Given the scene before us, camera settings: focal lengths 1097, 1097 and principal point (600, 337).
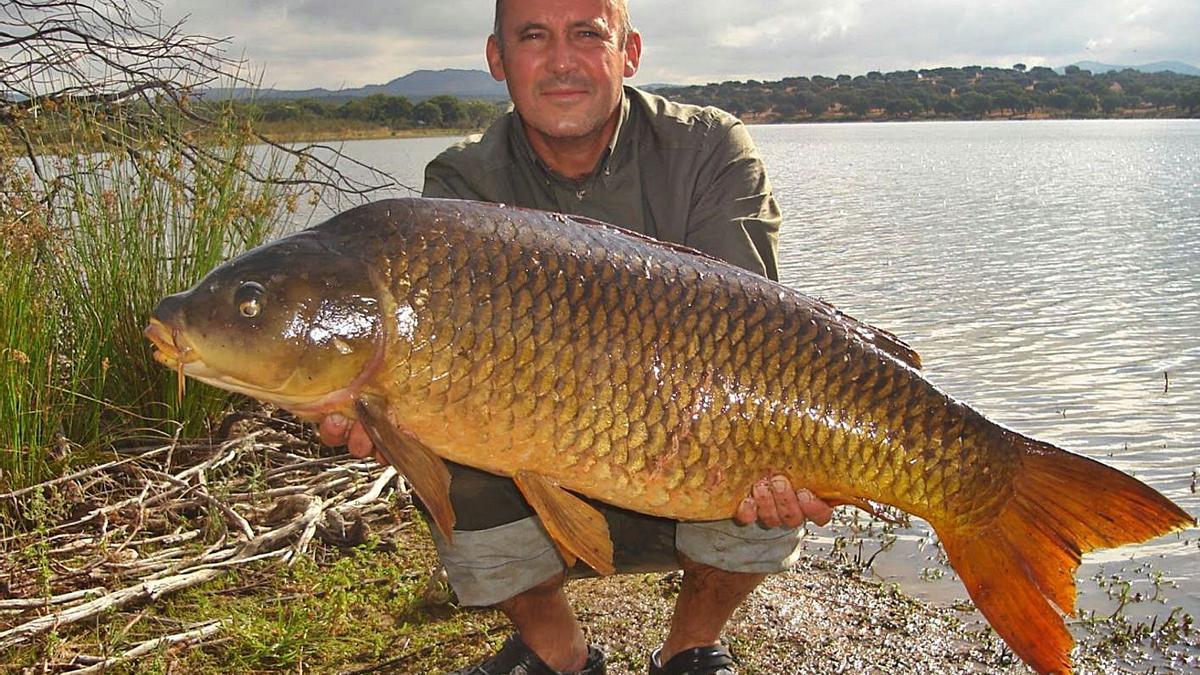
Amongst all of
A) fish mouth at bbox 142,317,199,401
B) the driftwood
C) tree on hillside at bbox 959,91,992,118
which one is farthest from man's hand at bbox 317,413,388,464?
tree on hillside at bbox 959,91,992,118

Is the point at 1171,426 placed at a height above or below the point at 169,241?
below

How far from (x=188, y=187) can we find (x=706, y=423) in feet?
9.23

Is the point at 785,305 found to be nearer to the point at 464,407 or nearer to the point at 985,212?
the point at 464,407

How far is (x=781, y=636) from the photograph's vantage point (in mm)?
2629

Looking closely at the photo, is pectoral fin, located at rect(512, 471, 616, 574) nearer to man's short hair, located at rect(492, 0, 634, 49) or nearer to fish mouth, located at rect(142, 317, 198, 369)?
fish mouth, located at rect(142, 317, 198, 369)

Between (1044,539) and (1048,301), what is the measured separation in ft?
20.6

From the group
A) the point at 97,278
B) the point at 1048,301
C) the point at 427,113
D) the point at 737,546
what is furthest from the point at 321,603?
the point at 427,113

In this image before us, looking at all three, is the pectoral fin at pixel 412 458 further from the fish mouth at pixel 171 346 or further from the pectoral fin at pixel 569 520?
the fish mouth at pixel 171 346

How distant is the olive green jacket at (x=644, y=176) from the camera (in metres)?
2.43

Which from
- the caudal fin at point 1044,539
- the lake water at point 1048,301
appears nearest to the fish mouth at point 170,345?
the caudal fin at point 1044,539

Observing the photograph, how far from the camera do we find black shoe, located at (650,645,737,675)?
2.28m

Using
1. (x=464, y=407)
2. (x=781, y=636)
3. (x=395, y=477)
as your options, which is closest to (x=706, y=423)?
(x=464, y=407)

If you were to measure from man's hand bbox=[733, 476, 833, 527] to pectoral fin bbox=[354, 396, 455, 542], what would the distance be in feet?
1.67

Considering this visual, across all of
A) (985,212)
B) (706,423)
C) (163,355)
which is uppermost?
(163,355)
